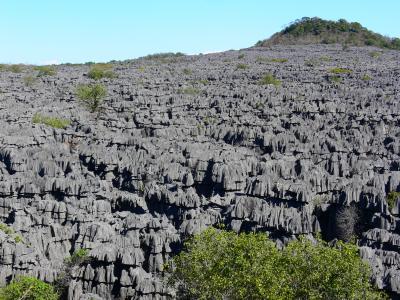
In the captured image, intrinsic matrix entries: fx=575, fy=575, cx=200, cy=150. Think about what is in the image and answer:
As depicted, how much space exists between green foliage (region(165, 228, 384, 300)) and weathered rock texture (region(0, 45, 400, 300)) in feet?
12.7

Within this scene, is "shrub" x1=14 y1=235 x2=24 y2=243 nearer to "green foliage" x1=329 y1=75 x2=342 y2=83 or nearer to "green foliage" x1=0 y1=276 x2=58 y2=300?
"green foliage" x1=0 y1=276 x2=58 y2=300

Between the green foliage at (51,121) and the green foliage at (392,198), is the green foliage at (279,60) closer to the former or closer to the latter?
the green foliage at (51,121)

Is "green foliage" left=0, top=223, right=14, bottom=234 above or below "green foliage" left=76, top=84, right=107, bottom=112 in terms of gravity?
below

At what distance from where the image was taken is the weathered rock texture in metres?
26.1

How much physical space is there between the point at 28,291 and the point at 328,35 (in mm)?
101403

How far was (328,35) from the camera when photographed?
374 ft

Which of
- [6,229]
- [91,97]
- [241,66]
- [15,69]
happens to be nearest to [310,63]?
[241,66]

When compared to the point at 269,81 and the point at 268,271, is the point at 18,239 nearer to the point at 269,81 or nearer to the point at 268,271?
the point at 268,271

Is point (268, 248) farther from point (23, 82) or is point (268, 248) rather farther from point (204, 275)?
point (23, 82)

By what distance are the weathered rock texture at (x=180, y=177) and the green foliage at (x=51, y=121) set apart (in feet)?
3.55

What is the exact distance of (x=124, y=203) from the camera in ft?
105

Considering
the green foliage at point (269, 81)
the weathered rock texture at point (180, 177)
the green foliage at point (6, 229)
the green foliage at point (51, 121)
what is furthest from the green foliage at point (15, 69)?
the green foliage at point (6, 229)

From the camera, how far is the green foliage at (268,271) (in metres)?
18.7

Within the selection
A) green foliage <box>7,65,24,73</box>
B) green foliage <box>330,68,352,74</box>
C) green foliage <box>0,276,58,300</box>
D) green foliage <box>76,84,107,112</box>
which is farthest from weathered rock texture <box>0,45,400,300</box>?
green foliage <box>7,65,24,73</box>
